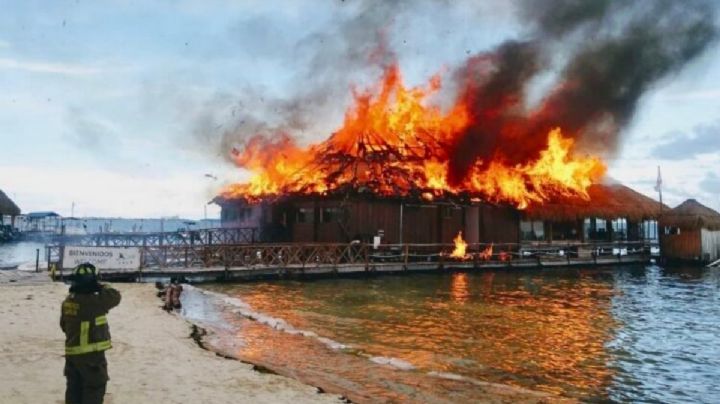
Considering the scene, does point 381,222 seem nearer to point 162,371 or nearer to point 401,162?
point 401,162

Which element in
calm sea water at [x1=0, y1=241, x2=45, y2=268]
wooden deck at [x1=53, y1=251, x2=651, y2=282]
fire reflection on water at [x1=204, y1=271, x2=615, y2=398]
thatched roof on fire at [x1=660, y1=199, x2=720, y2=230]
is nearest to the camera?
fire reflection on water at [x1=204, y1=271, x2=615, y2=398]

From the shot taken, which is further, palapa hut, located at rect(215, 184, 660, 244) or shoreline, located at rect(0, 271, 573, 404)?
palapa hut, located at rect(215, 184, 660, 244)

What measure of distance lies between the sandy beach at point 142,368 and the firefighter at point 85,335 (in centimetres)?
226

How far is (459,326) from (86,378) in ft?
43.2

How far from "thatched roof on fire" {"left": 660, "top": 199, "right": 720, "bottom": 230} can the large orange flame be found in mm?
6377

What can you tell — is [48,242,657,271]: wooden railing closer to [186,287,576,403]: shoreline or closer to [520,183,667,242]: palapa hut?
[520,183,667,242]: palapa hut

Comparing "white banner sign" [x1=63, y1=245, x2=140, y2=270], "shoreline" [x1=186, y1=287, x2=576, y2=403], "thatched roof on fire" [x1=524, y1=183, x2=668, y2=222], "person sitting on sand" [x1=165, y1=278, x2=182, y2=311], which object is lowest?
"shoreline" [x1=186, y1=287, x2=576, y2=403]

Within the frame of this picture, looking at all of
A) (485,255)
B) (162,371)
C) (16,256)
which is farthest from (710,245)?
(16,256)

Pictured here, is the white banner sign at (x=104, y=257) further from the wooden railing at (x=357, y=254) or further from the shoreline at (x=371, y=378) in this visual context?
the shoreline at (x=371, y=378)

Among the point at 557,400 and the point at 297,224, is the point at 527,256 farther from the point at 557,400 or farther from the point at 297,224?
the point at 557,400

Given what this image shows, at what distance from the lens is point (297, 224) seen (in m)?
39.0

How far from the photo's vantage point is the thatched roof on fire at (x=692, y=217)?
4456cm

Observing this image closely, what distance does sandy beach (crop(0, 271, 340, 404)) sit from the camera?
898cm

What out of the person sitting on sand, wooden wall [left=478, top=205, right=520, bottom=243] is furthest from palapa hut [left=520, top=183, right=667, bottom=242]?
the person sitting on sand
